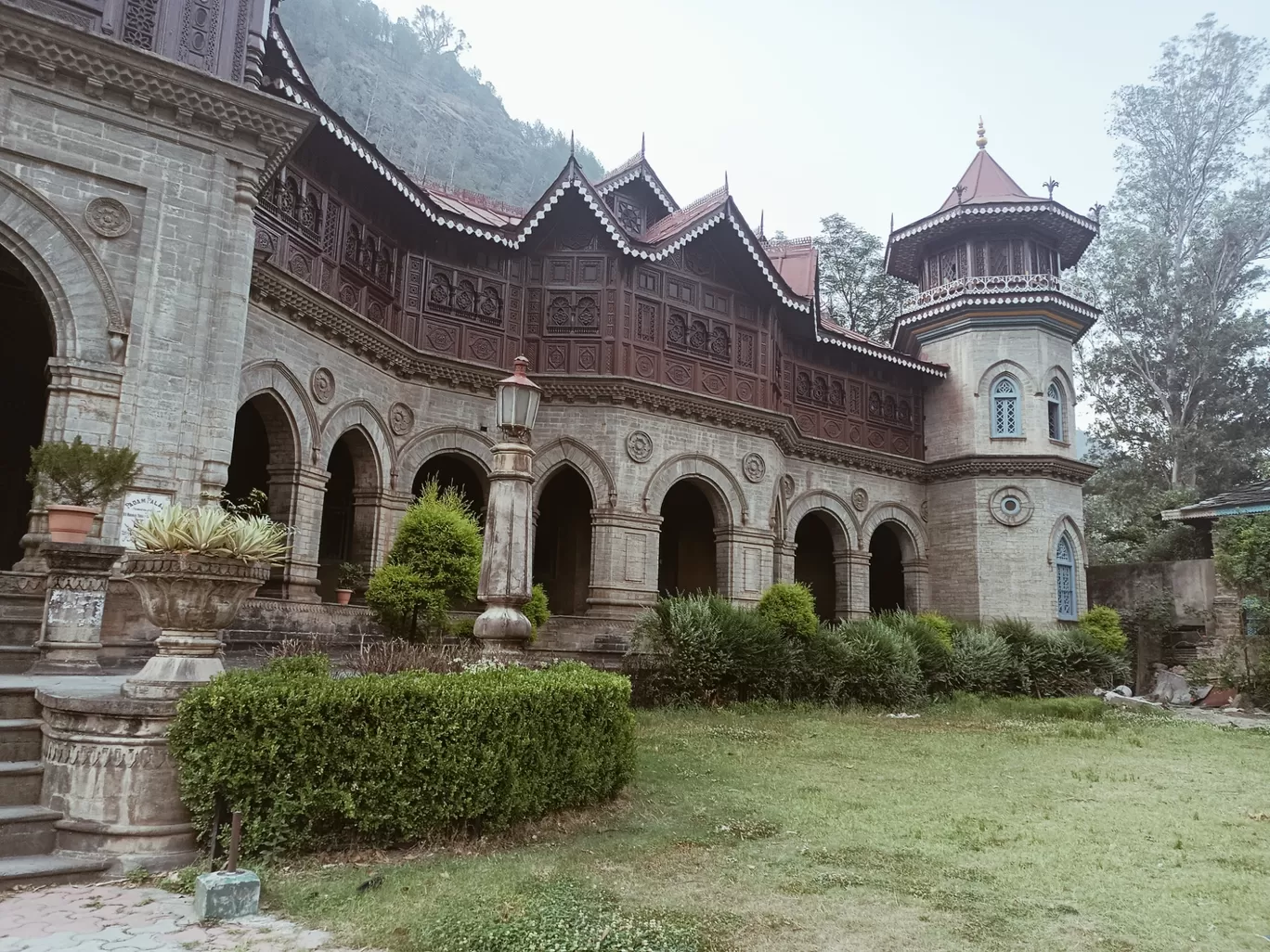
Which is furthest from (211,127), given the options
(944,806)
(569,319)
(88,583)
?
(944,806)

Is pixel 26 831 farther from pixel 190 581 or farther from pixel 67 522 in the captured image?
pixel 67 522

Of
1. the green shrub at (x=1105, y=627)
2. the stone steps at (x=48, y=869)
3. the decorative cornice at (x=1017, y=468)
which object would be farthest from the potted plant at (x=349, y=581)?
the green shrub at (x=1105, y=627)

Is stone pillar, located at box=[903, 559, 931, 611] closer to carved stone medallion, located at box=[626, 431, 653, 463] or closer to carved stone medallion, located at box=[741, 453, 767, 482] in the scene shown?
carved stone medallion, located at box=[741, 453, 767, 482]

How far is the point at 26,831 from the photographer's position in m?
5.07

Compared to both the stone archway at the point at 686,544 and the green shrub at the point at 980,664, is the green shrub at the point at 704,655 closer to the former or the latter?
the green shrub at the point at 980,664

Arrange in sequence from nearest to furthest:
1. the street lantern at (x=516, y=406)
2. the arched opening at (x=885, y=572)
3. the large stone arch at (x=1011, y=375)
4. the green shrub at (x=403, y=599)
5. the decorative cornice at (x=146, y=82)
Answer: the street lantern at (x=516, y=406), the decorative cornice at (x=146, y=82), the green shrub at (x=403, y=599), the large stone arch at (x=1011, y=375), the arched opening at (x=885, y=572)

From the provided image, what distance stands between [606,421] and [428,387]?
11.0 ft

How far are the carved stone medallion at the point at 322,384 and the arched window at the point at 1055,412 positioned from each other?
17733mm

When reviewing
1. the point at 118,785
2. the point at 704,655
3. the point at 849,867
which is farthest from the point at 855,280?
the point at 118,785

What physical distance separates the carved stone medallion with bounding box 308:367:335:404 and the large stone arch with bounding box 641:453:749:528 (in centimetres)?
610

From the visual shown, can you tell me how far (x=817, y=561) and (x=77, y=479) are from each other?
66.0 ft

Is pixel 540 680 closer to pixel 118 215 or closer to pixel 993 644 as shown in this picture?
pixel 118 215

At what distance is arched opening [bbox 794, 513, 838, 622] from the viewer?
25312 mm

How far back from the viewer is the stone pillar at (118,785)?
5.07 metres
